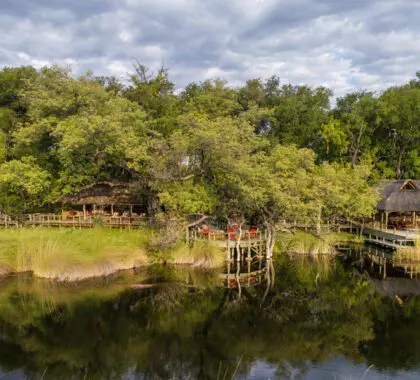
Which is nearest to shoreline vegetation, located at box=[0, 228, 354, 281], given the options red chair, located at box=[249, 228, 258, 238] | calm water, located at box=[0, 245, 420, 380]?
calm water, located at box=[0, 245, 420, 380]

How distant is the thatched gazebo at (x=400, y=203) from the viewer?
3400 centimetres

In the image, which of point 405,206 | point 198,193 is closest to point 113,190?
point 198,193

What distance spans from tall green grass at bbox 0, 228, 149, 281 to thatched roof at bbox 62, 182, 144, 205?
7215 millimetres

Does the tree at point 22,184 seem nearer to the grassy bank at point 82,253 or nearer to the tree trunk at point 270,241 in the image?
the grassy bank at point 82,253

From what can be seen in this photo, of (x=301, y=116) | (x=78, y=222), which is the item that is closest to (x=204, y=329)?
(x=78, y=222)

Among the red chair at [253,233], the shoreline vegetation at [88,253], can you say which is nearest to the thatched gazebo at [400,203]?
the red chair at [253,233]

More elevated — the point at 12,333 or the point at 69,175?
the point at 69,175

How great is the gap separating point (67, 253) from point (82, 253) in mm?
904

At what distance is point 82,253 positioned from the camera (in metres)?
24.1

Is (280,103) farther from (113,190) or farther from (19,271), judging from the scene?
(19,271)

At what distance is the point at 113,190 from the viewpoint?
34438mm

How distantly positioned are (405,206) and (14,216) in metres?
32.9

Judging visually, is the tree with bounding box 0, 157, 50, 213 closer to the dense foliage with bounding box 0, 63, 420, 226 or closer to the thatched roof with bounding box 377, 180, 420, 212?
the dense foliage with bounding box 0, 63, 420, 226

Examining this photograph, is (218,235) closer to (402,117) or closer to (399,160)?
(399,160)
